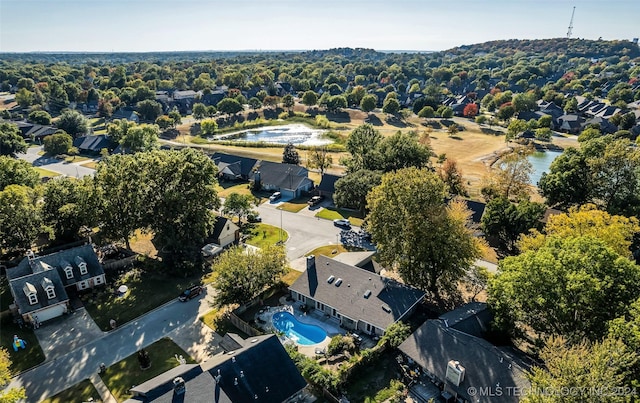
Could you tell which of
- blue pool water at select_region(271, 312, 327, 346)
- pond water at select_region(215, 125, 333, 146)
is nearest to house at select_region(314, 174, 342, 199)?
blue pool water at select_region(271, 312, 327, 346)

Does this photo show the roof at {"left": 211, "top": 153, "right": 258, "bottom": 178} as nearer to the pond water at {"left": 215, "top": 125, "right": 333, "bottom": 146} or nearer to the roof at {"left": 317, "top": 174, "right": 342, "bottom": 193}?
the roof at {"left": 317, "top": 174, "right": 342, "bottom": 193}

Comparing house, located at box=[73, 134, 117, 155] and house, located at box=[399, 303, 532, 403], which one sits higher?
house, located at box=[73, 134, 117, 155]

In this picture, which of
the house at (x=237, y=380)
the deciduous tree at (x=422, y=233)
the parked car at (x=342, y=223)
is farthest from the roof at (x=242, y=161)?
the house at (x=237, y=380)

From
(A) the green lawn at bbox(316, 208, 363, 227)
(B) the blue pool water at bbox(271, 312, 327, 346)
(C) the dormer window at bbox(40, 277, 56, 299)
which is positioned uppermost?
(C) the dormer window at bbox(40, 277, 56, 299)

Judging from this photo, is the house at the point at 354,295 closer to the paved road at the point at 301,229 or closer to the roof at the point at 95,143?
the paved road at the point at 301,229

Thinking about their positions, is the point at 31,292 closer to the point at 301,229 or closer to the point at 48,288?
the point at 48,288

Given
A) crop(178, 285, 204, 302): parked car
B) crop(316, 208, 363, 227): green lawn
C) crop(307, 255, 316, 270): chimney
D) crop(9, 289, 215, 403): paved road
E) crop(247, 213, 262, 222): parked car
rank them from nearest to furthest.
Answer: crop(9, 289, 215, 403): paved road < crop(178, 285, 204, 302): parked car < crop(307, 255, 316, 270): chimney < crop(247, 213, 262, 222): parked car < crop(316, 208, 363, 227): green lawn
